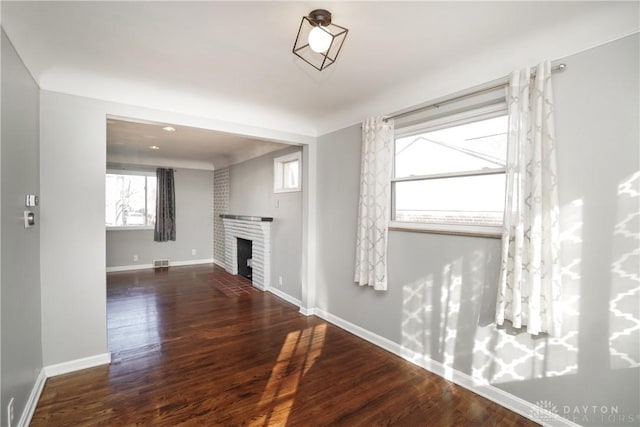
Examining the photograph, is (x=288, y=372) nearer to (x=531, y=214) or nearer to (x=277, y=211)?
(x=531, y=214)

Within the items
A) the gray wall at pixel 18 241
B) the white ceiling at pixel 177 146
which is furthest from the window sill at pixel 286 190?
the gray wall at pixel 18 241

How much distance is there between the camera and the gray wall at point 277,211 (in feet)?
13.7

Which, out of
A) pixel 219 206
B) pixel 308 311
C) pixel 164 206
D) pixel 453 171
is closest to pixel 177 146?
pixel 164 206

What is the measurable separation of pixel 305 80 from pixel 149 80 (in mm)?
1320

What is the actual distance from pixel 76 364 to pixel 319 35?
121 inches

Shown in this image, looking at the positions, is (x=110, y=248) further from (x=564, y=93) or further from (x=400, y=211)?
(x=564, y=93)

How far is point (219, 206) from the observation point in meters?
6.92

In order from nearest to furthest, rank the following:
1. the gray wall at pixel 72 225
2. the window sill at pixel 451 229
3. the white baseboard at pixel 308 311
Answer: the window sill at pixel 451 229
the gray wall at pixel 72 225
the white baseboard at pixel 308 311

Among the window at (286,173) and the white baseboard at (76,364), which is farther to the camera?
the window at (286,173)

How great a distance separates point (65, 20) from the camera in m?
1.70

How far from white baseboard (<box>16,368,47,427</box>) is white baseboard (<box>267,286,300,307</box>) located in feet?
8.54

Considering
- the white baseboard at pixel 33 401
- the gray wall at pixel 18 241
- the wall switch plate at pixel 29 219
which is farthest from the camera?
the wall switch plate at pixel 29 219

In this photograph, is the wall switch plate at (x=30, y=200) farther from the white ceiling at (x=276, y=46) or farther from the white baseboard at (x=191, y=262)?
the white baseboard at (x=191, y=262)

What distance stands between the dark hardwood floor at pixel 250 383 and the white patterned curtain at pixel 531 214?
76 cm
